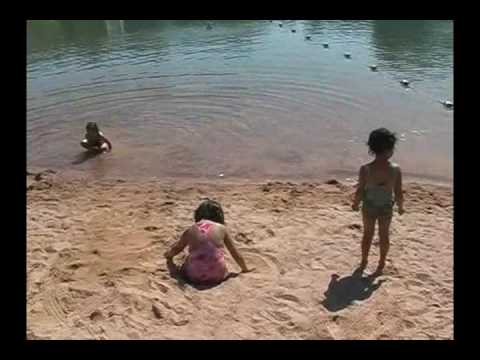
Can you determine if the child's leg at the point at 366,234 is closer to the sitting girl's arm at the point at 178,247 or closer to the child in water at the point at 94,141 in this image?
the sitting girl's arm at the point at 178,247

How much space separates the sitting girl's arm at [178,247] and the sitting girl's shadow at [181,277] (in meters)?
0.08

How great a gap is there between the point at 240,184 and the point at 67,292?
12.5 feet

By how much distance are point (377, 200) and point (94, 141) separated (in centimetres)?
600

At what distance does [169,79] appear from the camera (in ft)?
50.3

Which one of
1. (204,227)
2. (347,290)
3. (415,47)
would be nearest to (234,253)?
(204,227)

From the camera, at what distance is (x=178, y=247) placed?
Answer: 5742 millimetres

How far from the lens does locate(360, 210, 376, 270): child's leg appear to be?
5.72m

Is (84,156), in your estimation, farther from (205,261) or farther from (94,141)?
Answer: (205,261)

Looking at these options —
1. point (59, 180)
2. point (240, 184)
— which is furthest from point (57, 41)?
point (240, 184)

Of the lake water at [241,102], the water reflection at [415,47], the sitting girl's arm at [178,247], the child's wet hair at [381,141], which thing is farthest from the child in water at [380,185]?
the water reflection at [415,47]

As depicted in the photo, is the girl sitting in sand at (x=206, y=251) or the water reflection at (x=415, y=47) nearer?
the girl sitting in sand at (x=206, y=251)

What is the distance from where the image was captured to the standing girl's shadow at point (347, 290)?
534 cm
